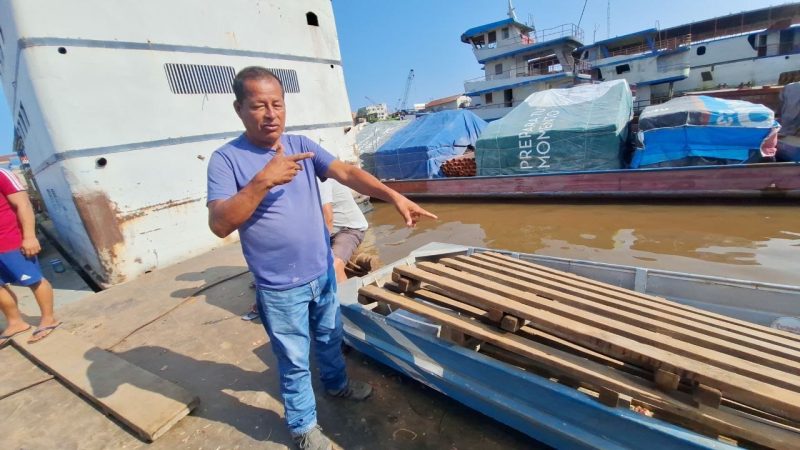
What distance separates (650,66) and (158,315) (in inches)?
1152

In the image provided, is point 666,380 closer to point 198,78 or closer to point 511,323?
point 511,323

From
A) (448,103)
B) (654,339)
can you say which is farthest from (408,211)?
(448,103)

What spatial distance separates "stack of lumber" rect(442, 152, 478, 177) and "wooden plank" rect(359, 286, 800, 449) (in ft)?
31.4

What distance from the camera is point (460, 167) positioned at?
11.6 m

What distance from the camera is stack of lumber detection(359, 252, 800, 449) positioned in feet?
4.88

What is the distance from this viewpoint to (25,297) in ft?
16.6

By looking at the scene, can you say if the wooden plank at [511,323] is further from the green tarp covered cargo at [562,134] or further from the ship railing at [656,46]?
the ship railing at [656,46]

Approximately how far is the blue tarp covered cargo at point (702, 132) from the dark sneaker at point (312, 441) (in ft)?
31.6

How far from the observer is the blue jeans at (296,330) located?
190 cm

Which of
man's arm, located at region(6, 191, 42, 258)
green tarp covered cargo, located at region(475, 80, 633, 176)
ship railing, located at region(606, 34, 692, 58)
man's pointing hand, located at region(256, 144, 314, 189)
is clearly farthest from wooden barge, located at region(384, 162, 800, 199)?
ship railing, located at region(606, 34, 692, 58)

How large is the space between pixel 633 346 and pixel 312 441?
1.74 metres

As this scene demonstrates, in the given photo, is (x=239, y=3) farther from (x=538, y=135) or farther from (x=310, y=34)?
(x=538, y=135)

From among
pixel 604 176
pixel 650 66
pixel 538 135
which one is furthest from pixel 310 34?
pixel 650 66

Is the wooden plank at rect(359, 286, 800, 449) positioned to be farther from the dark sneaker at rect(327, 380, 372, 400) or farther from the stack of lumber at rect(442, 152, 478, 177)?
the stack of lumber at rect(442, 152, 478, 177)
